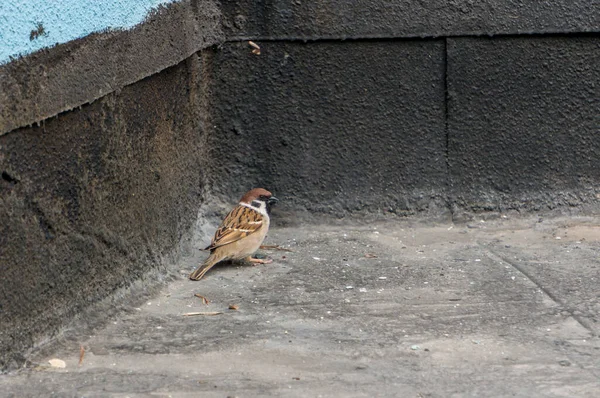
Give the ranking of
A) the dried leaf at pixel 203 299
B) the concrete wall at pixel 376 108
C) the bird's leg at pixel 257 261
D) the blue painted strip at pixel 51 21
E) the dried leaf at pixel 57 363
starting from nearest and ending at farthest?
the blue painted strip at pixel 51 21, the dried leaf at pixel 57 363, the dried leaf at pixel 203 299, the bird's leg at pixel 257 261, the concrete wall at pixel 376 108

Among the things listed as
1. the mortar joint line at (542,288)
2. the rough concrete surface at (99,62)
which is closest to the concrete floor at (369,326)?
the mortar joint line at (542,288)

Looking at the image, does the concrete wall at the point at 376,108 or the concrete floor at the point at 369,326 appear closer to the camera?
the concrete floor at the point at 369,326

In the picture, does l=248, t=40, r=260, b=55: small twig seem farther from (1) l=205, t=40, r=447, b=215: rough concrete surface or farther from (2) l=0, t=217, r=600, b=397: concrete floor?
(2) l=0, t=217, r=600, b=397: concrete floor

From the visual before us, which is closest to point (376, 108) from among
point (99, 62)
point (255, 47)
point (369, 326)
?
point (255, 47)

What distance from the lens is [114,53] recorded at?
13.6 feet

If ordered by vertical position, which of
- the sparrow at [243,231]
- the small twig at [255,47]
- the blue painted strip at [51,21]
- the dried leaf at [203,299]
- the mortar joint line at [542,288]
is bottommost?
the mortar joint line at [542,288]

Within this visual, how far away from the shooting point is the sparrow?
504 centimetres

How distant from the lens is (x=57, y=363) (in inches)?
141

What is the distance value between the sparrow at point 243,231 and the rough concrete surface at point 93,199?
8.7 inches

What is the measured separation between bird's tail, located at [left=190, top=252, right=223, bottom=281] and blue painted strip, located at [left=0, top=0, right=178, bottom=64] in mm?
1327

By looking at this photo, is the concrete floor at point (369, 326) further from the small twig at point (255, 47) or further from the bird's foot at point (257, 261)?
the small twig at point (255, 47)

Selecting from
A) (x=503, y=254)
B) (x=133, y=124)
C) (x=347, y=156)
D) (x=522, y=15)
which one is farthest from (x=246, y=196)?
(x=522, y=15)

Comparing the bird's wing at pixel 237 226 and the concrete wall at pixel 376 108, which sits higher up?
the concrete wall at pixel 376 108

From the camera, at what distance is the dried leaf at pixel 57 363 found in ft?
11.7
